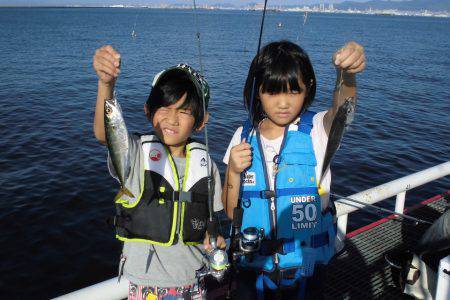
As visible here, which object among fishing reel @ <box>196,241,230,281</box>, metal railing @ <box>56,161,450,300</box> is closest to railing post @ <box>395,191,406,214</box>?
metal railing @ <box>56,161,450,300</box>

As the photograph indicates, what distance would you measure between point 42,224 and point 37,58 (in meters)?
28.4

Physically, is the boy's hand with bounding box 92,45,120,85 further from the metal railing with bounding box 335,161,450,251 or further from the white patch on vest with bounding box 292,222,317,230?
the metal railing with bounding box 335,161,450,251

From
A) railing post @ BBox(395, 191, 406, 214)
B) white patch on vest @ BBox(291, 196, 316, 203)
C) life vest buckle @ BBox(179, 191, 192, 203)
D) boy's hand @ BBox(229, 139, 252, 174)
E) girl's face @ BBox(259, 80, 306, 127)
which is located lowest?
railing post @ BBox(395, 191, 406, 214)

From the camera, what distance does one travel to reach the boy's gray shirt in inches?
109

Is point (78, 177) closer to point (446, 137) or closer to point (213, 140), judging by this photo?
point (213, 140)

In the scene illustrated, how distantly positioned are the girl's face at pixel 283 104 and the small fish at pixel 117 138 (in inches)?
43.2

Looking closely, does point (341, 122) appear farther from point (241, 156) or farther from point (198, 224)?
point (198, 224)

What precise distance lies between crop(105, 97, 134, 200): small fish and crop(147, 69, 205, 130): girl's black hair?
1.58ft

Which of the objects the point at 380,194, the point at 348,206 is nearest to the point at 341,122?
the point at 348,206

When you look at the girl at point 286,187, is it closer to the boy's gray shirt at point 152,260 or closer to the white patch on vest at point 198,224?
the white patch on vest at point 198,224

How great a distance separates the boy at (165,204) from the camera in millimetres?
2826

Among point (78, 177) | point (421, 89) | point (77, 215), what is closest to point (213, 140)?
point (78, 177)

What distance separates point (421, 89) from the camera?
2594 cm

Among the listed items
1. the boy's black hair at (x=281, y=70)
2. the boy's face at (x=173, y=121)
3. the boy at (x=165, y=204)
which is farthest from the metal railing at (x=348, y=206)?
the boy's black hair at (x=281, y=70)
